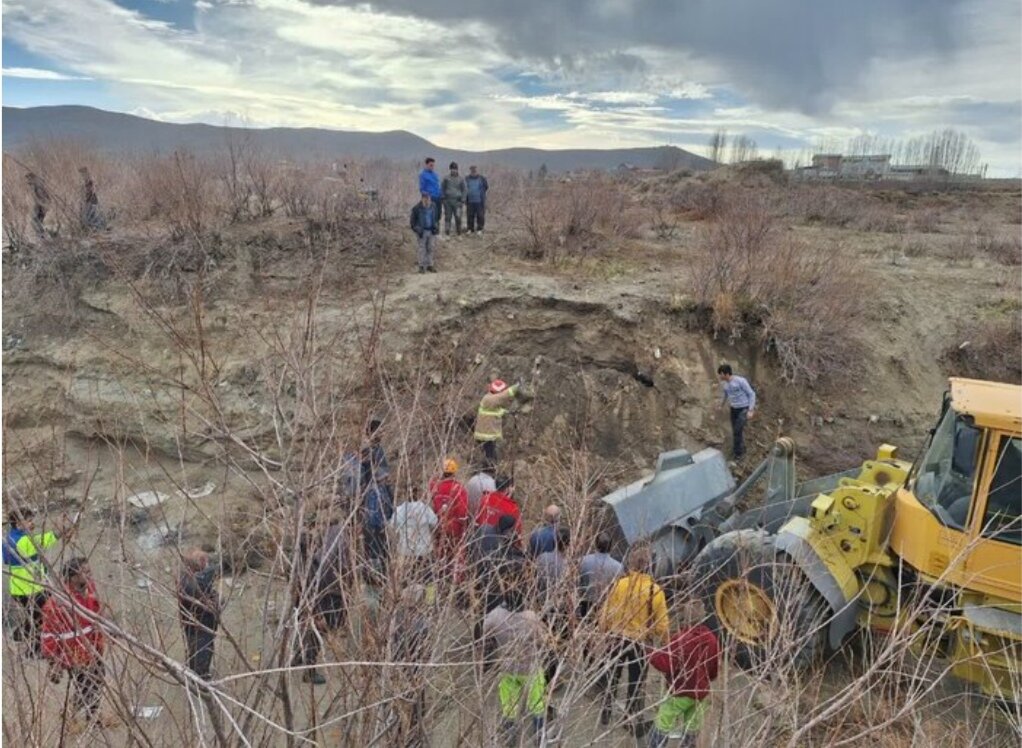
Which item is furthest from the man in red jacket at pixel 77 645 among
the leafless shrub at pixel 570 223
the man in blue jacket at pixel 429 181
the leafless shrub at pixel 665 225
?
the leafless shrub at pixel 665 225

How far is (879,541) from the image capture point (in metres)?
5.86

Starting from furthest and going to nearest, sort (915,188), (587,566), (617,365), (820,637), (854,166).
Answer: (854,166) → (915,188) → (617,365) → (820,637) → (587,566)

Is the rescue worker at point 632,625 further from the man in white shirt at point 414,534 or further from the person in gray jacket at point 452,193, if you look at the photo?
the person in gray jacket at point 452,193

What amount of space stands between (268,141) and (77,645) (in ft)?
52.4

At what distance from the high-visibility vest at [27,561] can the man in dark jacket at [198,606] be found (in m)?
0.57

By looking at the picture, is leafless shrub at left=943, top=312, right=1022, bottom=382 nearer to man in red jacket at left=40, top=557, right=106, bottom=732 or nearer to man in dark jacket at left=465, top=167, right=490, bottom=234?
man in dark jacket at left=465, top=167, right=490, bottom=234

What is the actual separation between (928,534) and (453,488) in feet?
11.6

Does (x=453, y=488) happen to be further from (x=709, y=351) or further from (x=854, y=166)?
(x=854, y=166)

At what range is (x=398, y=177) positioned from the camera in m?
19.3

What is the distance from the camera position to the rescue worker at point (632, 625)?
3.49 m

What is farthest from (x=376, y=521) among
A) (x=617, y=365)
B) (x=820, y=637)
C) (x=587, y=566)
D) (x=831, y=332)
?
(x=831, y=332)

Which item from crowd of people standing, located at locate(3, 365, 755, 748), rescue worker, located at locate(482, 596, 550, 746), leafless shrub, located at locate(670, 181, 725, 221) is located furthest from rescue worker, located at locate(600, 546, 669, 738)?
leafless shrub, located at locate(670, 181, 725, 221)

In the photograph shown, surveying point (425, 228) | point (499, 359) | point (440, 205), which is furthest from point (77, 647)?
point (440, 205)

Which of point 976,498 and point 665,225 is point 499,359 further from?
point 665,225
